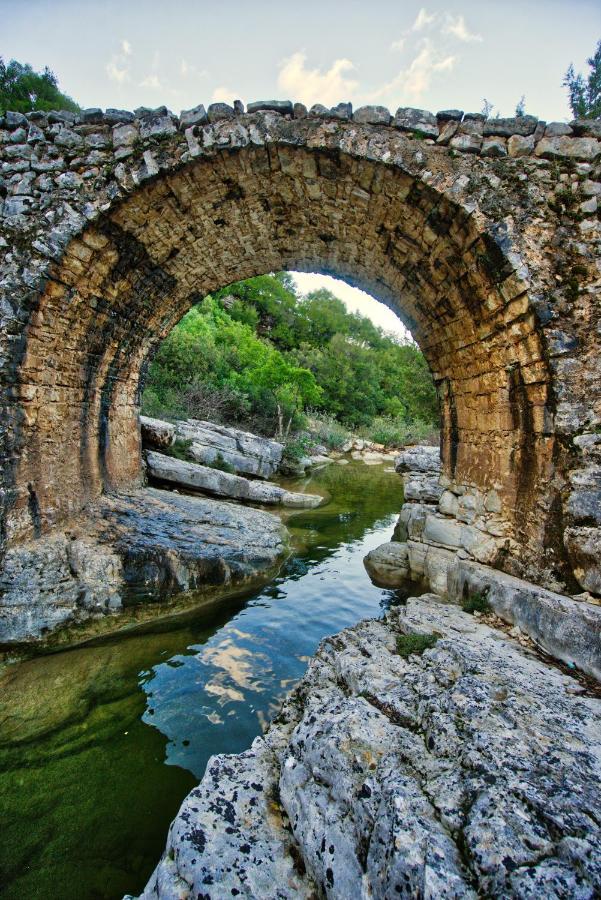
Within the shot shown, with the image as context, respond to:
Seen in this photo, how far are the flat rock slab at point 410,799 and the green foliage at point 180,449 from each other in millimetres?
6946

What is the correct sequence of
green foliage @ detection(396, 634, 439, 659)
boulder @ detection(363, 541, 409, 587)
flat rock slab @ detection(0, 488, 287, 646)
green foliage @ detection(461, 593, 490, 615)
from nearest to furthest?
green foliage @ detection(396, 634, 439, 659) → green foliage @ detection(461, 593, 490, 615) → flat rock slab @ detection(0, 488, 287, 646) → boulder @ detection(363, 541, 409, 587)

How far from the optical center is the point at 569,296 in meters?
3.50

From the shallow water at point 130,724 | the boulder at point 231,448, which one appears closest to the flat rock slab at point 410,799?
the shallow water at point 130,724

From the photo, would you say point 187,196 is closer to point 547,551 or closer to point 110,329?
point 110,329

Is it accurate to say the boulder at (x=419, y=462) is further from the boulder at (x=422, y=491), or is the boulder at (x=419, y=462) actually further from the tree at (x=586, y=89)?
the tree at (x=586, y=89)

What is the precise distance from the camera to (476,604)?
4008 mm

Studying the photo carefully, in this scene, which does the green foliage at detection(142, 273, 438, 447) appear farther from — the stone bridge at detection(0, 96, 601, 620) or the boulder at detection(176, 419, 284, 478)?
the stone bridge at detection(0, 96, 601, 620)

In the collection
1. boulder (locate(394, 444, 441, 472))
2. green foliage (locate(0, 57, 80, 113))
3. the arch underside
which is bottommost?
boulder (locate(394, 444, 441, 472))

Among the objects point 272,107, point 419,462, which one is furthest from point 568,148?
point 419,462

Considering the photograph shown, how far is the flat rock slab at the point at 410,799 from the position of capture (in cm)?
148

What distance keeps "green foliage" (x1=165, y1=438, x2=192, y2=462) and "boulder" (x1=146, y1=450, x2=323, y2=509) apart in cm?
50

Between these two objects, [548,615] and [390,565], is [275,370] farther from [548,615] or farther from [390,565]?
[548,615]

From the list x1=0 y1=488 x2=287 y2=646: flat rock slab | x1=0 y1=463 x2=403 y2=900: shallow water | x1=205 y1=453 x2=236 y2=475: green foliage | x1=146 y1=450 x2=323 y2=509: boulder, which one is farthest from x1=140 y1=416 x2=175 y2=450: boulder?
x1=0 y1=463 x2=403 y2=900: shallow water

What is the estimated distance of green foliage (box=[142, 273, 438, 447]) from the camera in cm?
1595
